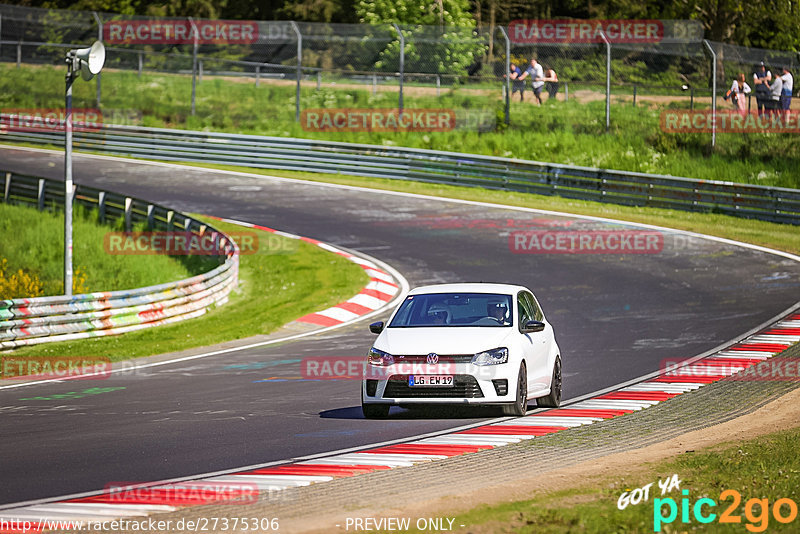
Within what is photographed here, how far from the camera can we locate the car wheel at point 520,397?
11.8 metres

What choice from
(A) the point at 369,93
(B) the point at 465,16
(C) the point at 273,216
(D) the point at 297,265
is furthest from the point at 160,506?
(B) the point at 465,16

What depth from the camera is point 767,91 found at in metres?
33.8

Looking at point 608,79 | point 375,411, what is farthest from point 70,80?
point 608,79

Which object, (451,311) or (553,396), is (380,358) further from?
(553,396)

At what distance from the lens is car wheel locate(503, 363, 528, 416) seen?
38.7 feet

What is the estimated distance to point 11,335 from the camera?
18422 mm

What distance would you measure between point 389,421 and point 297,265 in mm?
14305

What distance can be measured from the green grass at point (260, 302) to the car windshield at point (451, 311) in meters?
7.09

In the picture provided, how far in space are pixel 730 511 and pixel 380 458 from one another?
344 cm

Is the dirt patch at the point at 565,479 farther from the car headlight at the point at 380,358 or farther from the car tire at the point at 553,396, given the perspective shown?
the car headlight at the point at 380,358
